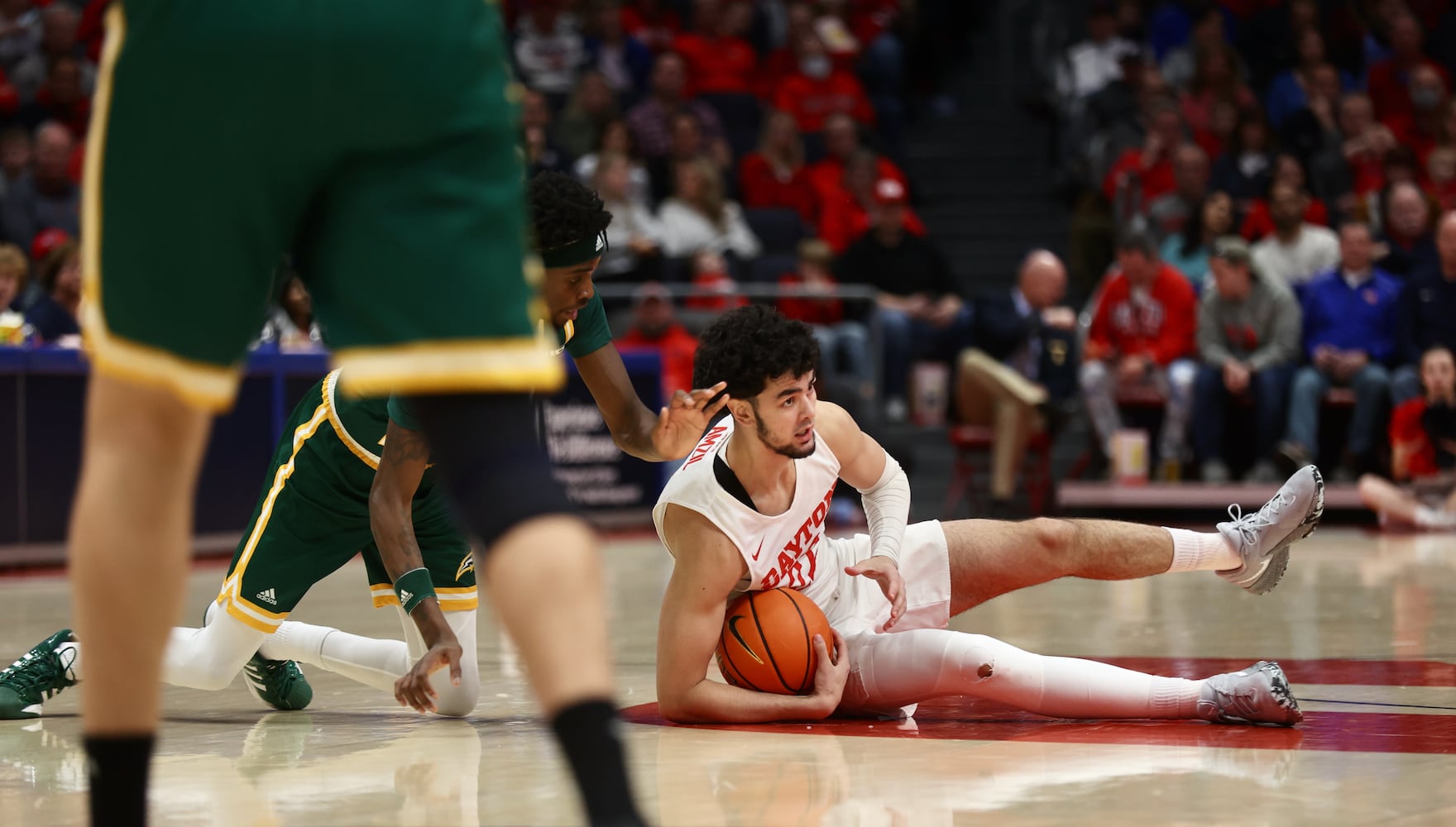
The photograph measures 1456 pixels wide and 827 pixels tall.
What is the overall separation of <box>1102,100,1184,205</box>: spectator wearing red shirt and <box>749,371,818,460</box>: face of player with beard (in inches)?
394

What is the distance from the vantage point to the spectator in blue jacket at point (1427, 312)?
37.3 ft

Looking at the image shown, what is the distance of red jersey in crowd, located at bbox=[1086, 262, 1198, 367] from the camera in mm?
12141

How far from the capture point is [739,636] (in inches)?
167

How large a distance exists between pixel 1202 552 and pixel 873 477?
3.09 ft

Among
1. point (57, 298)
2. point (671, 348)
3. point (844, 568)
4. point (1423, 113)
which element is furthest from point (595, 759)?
point (1423, 113)

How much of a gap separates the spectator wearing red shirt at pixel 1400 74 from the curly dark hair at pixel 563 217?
1230cm

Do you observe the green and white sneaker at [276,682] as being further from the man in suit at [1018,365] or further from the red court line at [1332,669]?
the man in suit at [1018,365]

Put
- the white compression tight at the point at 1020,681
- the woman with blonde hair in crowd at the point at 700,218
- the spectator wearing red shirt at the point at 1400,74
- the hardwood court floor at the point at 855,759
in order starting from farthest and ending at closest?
the spectator wearing red shirt at the point at 1400,74 → the woman with blonde hair in crowd at the point at 700,218 → the white compression tight at the point at 1020,681 → the hardwood court floor at the point at 855,759

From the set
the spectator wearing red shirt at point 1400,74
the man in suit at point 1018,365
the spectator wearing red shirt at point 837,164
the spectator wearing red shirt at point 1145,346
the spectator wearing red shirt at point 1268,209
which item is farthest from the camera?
the spectator wearing red shirt at point 1400,74

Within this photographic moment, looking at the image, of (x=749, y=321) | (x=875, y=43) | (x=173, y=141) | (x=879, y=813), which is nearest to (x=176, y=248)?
(x=173, y=141)

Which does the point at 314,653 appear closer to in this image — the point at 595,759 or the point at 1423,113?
the point at 595,759

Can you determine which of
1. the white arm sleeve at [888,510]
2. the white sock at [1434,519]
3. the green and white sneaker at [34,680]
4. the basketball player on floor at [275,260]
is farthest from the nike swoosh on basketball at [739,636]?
the white sock at [1434,519]

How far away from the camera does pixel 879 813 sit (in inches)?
123

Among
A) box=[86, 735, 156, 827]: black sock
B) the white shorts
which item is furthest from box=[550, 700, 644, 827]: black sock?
the white shorts
